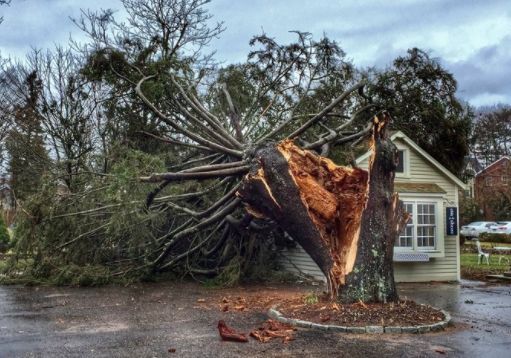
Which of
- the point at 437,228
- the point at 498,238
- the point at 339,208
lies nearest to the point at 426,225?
the point at 437,228

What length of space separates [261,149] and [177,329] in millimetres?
3324

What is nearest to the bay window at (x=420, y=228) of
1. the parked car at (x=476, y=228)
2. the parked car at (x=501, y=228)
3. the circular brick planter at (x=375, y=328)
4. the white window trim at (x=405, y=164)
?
the white window trim at (x=405, y=164)

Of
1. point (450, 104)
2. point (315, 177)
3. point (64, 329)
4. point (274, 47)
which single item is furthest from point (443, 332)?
point (274, 47)

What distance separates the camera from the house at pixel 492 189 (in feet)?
102

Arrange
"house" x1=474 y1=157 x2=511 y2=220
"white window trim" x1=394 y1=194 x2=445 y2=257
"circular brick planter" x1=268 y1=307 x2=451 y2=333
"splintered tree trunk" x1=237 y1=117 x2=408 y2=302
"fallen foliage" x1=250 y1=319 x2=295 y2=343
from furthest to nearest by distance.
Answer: "house" x1=474 y1=157 x2=511 y2=220 < "white window trim" x1=394 y1=194 x2=445 y2=257 < "splintered tree trunk" x1=237 y1=117 x2=408 y2=302 < "circular brick planter" x1=268 y1=307 x2=451 y2=333 < "fallen foliage" x1=250 y1=319 x2=295 y2=343

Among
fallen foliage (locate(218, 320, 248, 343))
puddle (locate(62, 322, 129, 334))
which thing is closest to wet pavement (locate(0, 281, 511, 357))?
puddle (locate(62, 322, 129, 334))

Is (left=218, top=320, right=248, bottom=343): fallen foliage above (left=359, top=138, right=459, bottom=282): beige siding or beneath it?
beneath

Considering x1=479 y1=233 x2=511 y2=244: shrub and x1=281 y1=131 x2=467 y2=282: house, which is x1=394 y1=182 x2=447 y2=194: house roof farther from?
x1=479 y1=233 x2=511 y2=244: shrub

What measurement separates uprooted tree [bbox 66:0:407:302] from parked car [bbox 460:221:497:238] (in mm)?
19047

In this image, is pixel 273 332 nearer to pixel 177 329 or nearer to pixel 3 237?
pixel 177 329

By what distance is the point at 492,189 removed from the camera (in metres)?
32.3

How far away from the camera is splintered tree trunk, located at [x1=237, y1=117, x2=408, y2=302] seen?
827 centimetres

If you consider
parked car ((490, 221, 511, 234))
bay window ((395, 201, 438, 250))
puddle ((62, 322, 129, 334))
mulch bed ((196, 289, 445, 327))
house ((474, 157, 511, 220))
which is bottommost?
puddle ((62, 322, 129, 334))

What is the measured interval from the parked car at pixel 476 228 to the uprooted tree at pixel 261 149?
19047 millimetres
